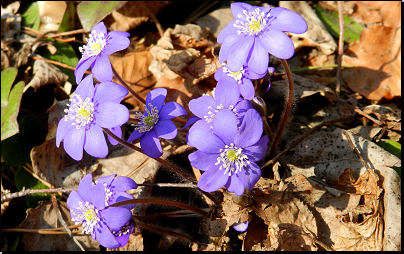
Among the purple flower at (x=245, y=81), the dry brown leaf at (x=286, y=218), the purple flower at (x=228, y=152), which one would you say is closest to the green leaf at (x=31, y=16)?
the purple flower at (x=245, y=81)

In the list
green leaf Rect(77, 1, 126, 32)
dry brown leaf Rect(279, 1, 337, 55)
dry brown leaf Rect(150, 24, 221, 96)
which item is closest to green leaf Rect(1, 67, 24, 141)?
green leaf Rect(77, 1, 126, 32)

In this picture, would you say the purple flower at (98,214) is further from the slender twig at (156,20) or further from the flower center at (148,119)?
the slender twig at (156,20)

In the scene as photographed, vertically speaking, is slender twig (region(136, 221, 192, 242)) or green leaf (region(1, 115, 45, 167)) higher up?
green leaf (region(1, 115, 45, 167))

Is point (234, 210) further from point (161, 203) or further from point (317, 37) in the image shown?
point (317, 37)

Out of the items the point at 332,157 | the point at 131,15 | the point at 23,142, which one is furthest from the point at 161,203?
the point at 131,15

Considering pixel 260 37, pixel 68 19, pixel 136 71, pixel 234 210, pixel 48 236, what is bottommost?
pixel 48 236

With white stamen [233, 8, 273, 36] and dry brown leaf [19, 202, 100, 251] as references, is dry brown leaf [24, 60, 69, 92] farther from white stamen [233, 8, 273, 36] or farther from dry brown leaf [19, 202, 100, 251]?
white stamen [233, 8, 273, 36]
